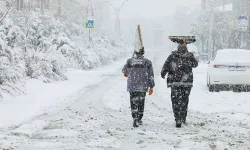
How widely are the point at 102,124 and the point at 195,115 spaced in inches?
103

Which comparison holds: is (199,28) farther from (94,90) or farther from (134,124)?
(134,124)

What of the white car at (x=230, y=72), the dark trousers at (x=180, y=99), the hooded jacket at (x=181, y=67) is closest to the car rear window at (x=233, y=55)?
the white car at (x=230, y=72)


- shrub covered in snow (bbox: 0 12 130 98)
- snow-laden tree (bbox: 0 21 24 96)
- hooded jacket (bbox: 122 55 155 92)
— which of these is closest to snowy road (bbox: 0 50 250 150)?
hooded jacket (bbox: 122 55 155 92)

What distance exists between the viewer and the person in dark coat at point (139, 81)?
9250 millimetres

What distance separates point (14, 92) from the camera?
44.2 ft

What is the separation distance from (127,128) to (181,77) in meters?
1.61

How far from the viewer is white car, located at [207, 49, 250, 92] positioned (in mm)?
15039

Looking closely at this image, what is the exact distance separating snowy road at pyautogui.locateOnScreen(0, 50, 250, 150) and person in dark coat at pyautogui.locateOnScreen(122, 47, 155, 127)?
1.42ft

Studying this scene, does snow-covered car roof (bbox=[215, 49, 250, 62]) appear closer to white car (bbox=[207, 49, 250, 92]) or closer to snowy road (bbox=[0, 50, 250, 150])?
white car (bbox=[207, 49, 250, 92])

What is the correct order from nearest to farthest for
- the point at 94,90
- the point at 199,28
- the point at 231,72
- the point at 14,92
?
the point at 14,92 < the point at 231,72 < the point at 94,90 < the point at 199,28

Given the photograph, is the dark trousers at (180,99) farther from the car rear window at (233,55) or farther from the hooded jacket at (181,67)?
the car rear window at (233,55)

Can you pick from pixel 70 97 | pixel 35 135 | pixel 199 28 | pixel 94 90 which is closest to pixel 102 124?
pixel 35 135

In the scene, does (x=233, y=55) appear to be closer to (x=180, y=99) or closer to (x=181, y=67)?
(x=181, y=67)

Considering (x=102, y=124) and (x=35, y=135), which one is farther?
(x=102, y=124)
